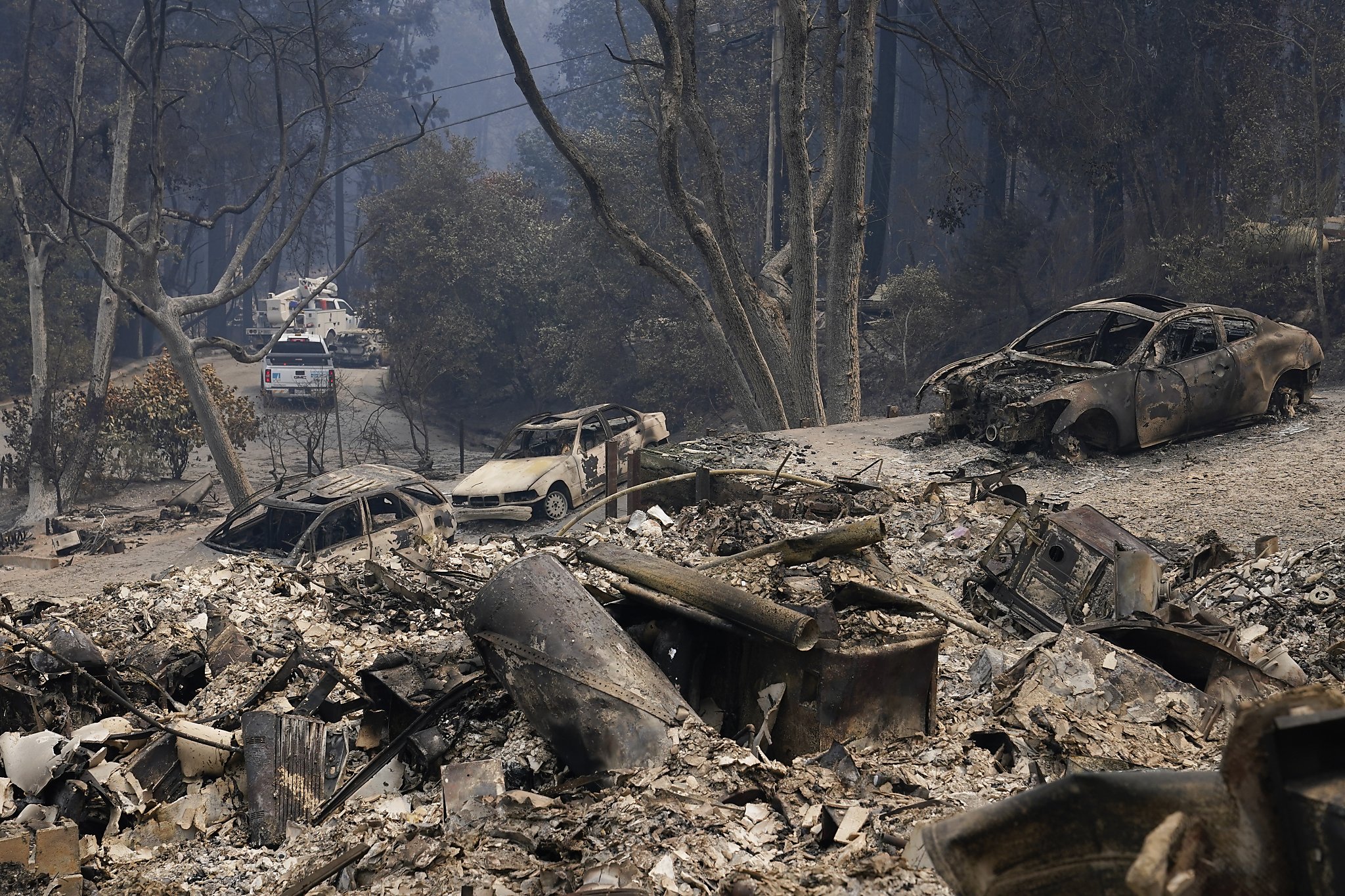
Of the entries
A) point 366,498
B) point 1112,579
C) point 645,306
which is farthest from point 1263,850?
point 645,306

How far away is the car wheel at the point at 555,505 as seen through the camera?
13.9 m

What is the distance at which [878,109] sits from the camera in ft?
84.2

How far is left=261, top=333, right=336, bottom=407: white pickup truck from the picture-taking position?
2531 cm

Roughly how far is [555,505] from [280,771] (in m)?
9.76

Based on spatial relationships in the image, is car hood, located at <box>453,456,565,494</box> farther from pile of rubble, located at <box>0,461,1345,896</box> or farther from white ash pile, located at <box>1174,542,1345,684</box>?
white ash pile, located at <box>1174,542,1345,684</box>

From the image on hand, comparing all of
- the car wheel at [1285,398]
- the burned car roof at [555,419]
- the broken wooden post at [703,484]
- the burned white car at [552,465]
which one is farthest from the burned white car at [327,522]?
the car wheel at [1285,398]

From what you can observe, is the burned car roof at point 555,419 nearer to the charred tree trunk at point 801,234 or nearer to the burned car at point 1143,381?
the charred tree trunk at point 801,234

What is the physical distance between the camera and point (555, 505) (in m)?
14.1

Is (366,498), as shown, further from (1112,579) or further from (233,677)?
(1112,579)

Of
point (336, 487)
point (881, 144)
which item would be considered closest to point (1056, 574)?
point (336, 487)

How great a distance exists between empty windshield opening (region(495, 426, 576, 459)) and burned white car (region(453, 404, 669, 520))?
0.01m

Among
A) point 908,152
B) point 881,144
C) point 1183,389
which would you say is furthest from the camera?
point 908,152

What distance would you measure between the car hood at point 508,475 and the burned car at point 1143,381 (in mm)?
5776

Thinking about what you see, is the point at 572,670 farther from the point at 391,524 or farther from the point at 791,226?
the point at 791,226
